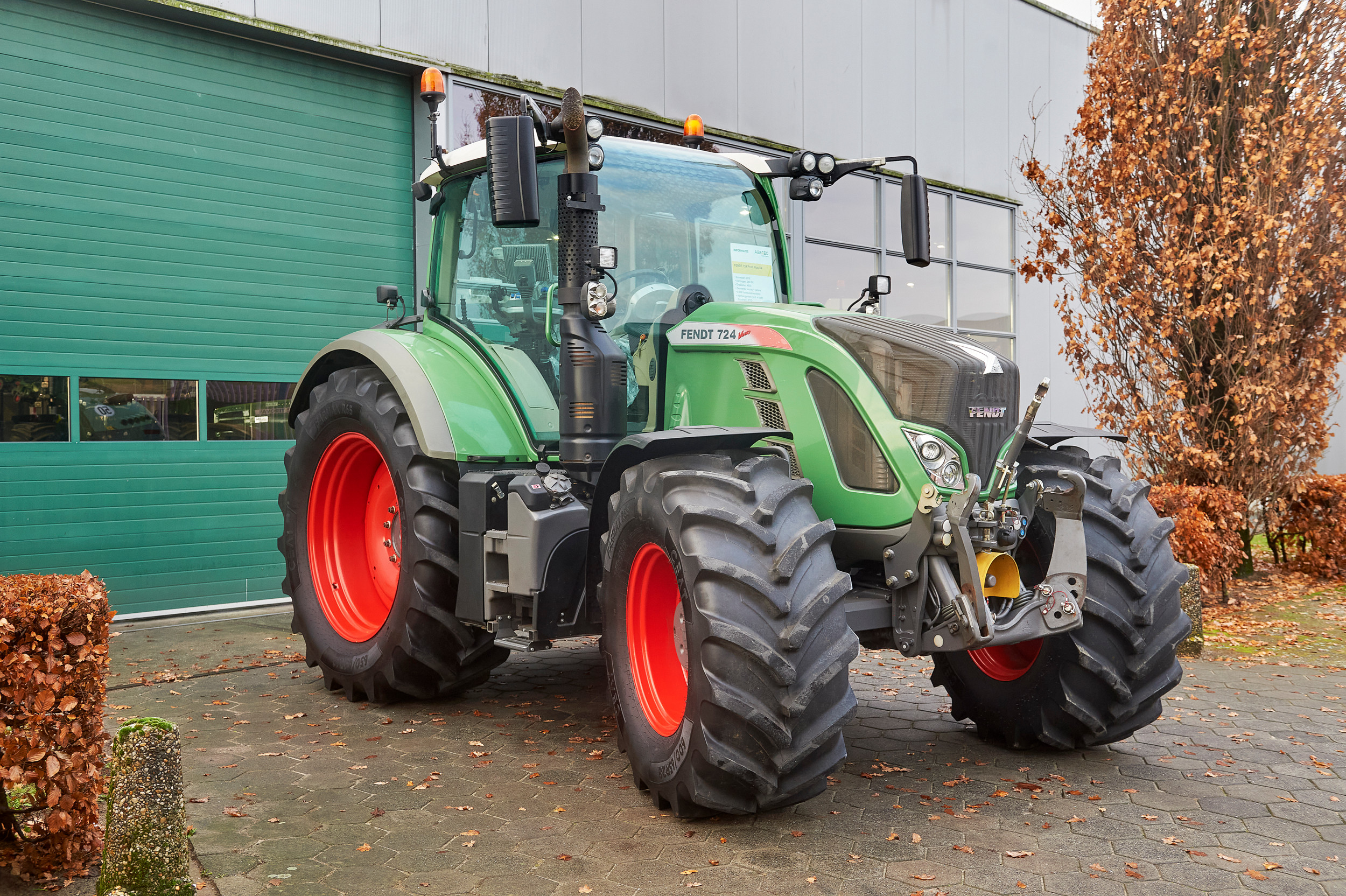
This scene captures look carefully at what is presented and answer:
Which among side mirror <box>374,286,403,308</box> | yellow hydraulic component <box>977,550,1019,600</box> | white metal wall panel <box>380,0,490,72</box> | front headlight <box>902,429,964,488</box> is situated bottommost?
yellow hydraulic component <box>977,550,1019,600</box>

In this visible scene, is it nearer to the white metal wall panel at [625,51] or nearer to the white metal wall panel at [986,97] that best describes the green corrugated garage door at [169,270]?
the white metal wall panel at [625,51]

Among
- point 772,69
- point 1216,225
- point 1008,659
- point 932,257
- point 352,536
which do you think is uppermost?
point 772,69

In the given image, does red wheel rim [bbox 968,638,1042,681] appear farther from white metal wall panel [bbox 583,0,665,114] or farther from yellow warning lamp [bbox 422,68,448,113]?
white metal wall panel [bbox 583,0,665,114]

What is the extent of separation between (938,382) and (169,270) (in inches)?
248

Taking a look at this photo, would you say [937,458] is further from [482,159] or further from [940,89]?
[940,89]

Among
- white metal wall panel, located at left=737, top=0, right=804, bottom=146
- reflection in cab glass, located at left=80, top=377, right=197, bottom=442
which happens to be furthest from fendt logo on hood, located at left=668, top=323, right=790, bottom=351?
white metal wall panel, located at left=737, top=0, right=804, bottom=146

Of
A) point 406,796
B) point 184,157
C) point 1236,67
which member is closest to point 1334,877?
point 406,796

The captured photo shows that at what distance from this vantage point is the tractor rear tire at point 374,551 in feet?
17.0

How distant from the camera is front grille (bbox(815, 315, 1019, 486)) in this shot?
4.14 metres

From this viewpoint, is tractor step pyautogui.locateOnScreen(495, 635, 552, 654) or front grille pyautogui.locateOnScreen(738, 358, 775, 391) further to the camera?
tractor step pyautogui.locateOnScreen(495, 635, 552, 654)

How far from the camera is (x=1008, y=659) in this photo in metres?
4.88

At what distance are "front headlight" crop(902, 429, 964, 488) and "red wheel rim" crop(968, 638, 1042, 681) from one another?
1.01m

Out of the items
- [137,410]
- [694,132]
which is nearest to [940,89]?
[694,132]

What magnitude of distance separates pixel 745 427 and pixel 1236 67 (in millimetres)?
7071
